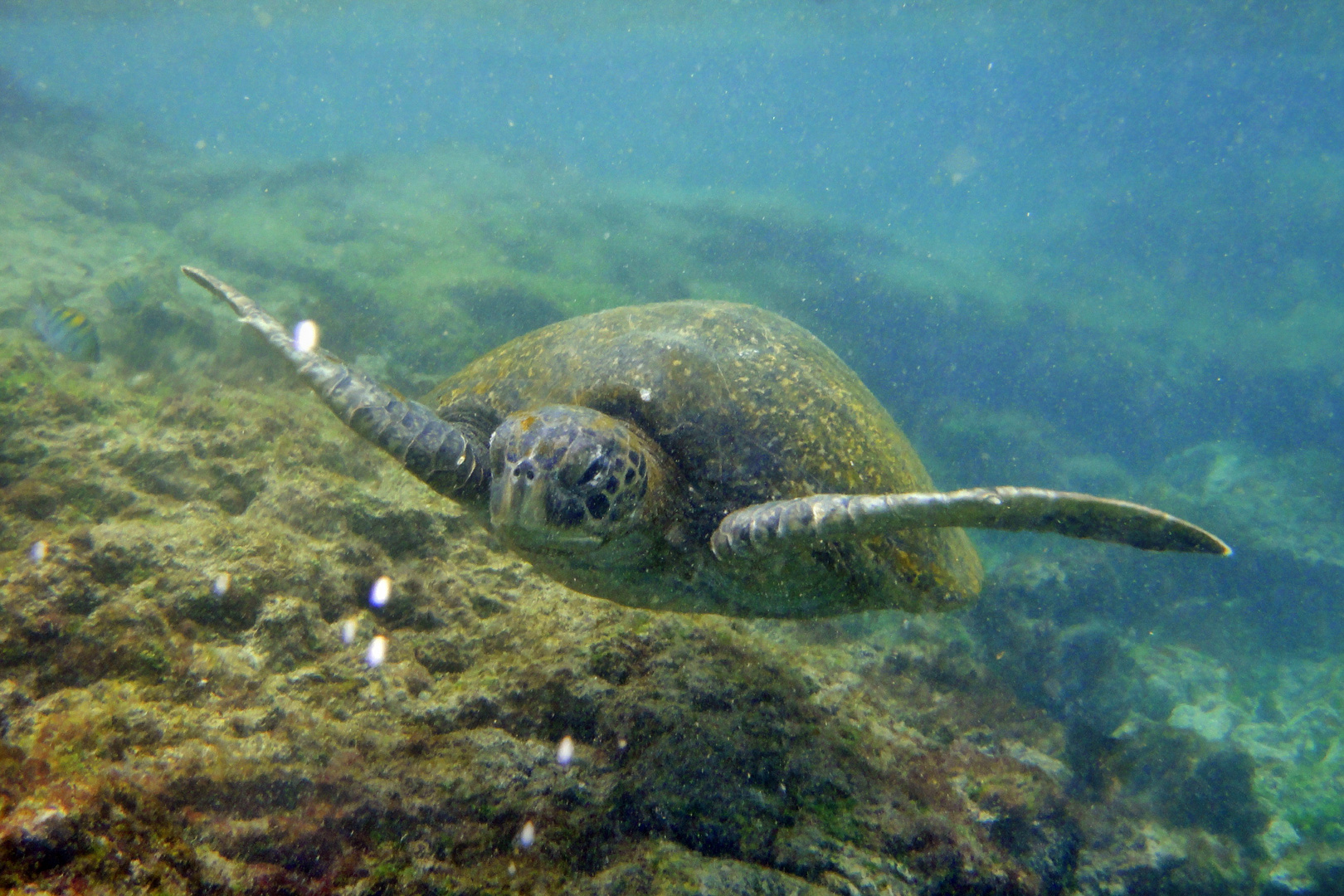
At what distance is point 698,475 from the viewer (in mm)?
3354

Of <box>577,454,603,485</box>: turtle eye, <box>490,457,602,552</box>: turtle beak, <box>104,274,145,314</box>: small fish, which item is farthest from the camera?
<box>104,274,145,314</box>: small fish

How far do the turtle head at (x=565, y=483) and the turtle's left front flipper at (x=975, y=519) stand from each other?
61cm

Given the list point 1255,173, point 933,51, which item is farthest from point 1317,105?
point 933,51

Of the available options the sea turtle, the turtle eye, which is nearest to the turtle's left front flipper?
the sea turtle

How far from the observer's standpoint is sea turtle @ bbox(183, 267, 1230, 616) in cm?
255

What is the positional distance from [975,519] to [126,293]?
10.1 m

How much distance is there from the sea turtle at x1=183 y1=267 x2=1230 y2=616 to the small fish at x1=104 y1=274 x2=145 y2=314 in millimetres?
5694

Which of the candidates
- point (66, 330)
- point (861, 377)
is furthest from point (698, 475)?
point (861, 377)

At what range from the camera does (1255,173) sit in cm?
5162

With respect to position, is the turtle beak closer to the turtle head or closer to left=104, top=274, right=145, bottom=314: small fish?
the turtle head

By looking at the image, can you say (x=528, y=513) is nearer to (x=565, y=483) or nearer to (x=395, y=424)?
(x=565, y=483)

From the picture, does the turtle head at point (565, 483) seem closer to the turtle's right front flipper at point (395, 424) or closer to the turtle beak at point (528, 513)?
the turtle beak at point (528, 513)

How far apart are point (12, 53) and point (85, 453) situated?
123809mm

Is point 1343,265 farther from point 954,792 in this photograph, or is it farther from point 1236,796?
point 954,792
